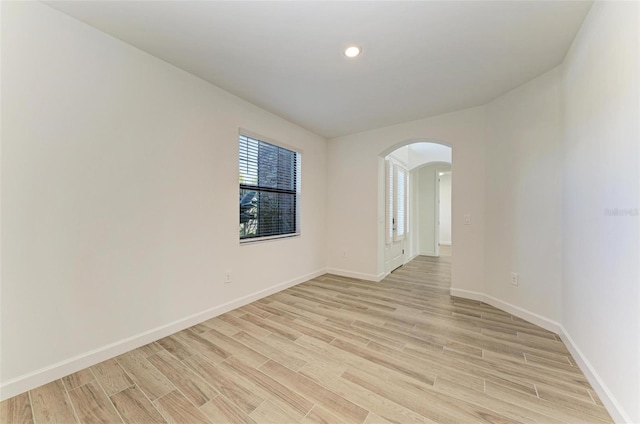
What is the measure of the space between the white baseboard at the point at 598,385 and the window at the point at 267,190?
322 cm

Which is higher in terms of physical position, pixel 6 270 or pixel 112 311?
pixel 6 270

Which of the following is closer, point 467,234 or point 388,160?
point 467,234

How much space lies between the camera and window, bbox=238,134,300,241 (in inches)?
121

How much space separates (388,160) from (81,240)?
165 inches

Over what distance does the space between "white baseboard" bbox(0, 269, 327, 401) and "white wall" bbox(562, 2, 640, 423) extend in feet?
10.2

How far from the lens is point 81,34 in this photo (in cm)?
176

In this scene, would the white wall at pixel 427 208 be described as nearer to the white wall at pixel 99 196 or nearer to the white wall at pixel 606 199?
the white wall at pixel 606 199

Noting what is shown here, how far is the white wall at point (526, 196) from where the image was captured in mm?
2303

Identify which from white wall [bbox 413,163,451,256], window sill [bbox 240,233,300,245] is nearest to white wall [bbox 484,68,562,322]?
window sill [bbox 240,233,300,245]

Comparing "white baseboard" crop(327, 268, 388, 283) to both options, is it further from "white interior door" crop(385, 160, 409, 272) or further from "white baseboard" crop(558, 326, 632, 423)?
"white baseboard" crop(558, 326, 632, 423)

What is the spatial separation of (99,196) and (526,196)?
4.02 metres

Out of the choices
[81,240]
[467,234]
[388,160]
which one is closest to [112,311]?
[81,240]

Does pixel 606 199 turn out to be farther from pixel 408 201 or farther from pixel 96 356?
pixel 408 201

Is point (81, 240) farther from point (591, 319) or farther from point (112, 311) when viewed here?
point (591, 319)
